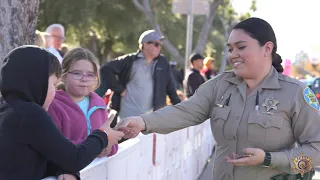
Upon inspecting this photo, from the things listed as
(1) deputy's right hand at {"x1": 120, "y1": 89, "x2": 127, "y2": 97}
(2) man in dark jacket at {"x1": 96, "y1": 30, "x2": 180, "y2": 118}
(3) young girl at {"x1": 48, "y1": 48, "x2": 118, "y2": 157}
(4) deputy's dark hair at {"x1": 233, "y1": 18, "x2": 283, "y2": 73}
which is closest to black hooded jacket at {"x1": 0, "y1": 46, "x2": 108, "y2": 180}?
(3) young girl at {"x1": 48, "y1": 48, "x2": 118, "y2": 157}

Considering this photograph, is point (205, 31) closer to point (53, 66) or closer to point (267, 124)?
point (267, 124)

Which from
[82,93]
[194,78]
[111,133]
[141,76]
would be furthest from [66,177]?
[194,78]

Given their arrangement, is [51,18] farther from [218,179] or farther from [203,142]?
[218,179]

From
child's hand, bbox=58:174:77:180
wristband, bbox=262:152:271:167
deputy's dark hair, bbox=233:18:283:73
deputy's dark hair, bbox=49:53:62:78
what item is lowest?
child's hand, bbox=58:174:77:180

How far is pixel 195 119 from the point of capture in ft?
11.6

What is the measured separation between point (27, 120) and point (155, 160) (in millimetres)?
2772

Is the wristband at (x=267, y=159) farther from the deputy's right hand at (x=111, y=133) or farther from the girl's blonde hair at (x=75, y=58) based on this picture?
the girl's blonde hair at (x=75, y=58)

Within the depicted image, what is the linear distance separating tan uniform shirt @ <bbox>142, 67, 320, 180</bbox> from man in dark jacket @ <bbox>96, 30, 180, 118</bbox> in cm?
385

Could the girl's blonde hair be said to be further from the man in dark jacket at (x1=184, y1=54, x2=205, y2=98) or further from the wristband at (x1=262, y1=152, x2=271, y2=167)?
the man in dark jacket at (x1=184, y1=54, x2=205, y2=98)

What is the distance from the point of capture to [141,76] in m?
7.21

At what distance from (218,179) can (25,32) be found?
240 centimetres

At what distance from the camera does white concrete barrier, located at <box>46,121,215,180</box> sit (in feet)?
11.8

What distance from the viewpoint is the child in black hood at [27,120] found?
2.60m

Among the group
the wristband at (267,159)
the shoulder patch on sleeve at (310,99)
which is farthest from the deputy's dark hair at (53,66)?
the shoulder patch on sleeve at (310,99)
